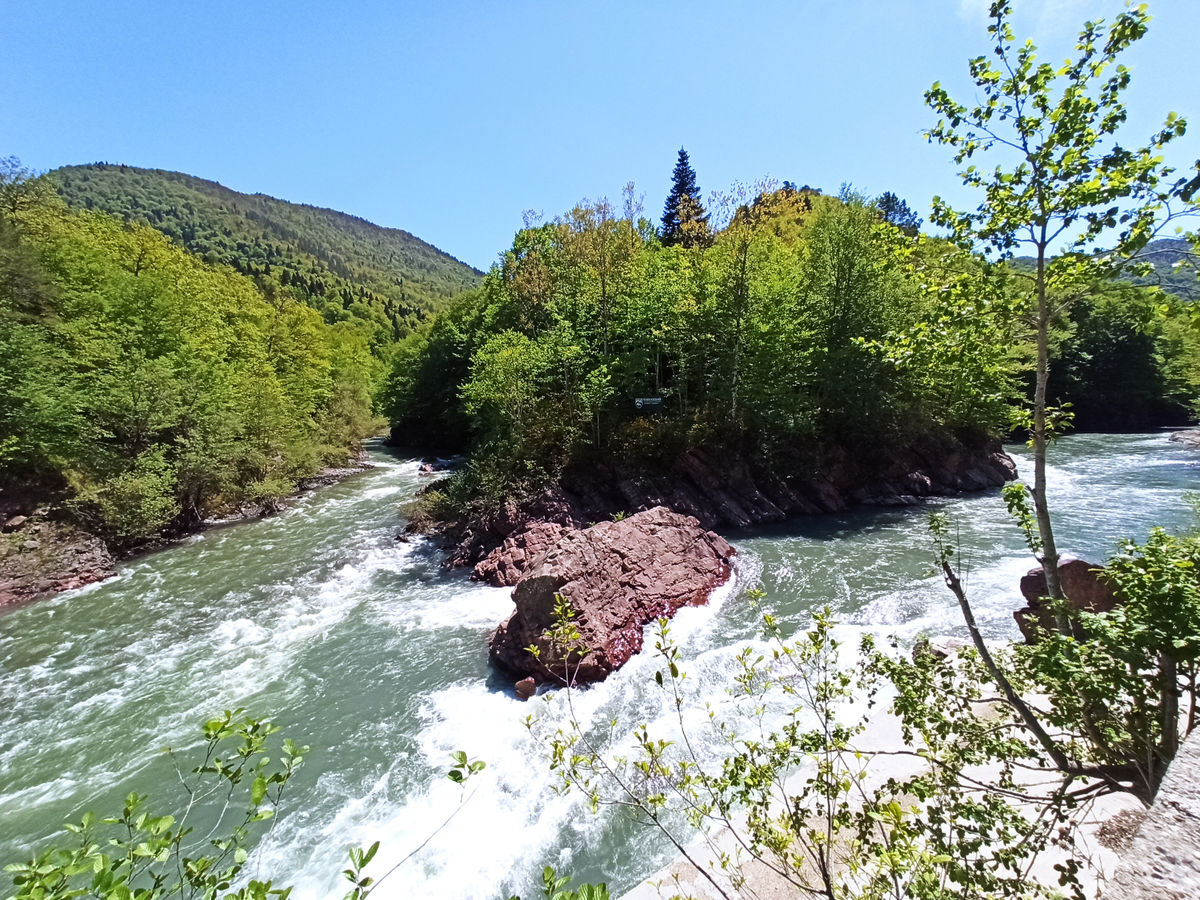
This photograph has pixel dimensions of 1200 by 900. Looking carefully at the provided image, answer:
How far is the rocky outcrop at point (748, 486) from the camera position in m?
18.7

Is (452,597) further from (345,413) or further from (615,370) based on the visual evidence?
(345,413)

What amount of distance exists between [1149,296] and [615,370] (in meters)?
18.7

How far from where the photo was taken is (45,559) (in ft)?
52.5

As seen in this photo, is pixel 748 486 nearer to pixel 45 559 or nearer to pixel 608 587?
pixel 608 587

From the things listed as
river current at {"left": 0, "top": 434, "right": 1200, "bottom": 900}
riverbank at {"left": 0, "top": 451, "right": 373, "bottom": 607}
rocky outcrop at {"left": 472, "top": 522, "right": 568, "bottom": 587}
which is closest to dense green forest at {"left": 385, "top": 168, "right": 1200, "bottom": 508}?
rocky outcrop at {"left": 472, "top": 522, "right": 568, "bottom": 587}

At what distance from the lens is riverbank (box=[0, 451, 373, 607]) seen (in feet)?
49.5

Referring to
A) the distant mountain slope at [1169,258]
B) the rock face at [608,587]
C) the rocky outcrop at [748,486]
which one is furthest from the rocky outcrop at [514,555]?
the distant mountain slope at [1169,258]

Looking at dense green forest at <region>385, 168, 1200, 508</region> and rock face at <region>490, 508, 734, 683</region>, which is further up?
dense green forest at <region>385, 168, 1200, 508</region>

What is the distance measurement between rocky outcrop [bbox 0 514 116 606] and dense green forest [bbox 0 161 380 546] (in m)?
0.78

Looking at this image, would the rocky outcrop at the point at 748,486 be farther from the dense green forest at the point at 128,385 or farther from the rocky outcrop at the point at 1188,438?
the rocky outcrop at the point at 1188,438

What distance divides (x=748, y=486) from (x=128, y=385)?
76.1ft

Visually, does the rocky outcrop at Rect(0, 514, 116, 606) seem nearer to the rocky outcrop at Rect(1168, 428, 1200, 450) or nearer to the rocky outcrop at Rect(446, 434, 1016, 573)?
the rocky outcrop at Rect(446, 434, 1016, 573)

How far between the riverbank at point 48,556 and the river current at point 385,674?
29.0 inches

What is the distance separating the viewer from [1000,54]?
198 inches
